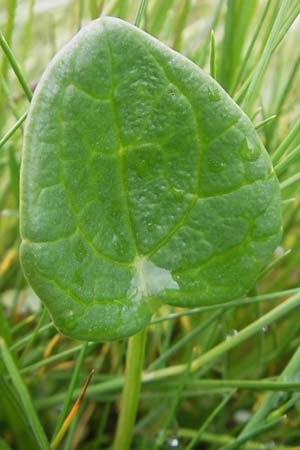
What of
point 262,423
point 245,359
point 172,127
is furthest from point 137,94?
point 245,359

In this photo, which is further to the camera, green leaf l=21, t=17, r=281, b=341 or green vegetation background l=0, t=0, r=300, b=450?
green vegetation background l=0, t=0, r=300, b=450

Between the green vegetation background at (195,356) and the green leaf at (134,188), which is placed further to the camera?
the green vegetation background at (195,356)

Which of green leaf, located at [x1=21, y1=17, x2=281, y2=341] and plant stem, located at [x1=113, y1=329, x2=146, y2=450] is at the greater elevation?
green leaf, located at [x1=21, y1=17, x2=281, y2=341]

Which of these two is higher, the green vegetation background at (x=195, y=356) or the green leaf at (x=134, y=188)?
the green leaf at (x=134, y=188)
